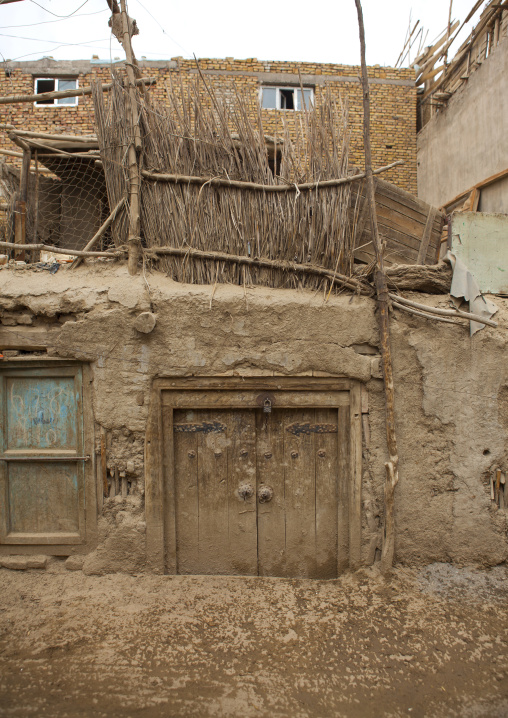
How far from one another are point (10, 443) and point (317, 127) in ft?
12.7

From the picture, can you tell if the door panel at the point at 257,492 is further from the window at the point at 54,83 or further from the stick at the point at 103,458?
the window at the point at 54,83

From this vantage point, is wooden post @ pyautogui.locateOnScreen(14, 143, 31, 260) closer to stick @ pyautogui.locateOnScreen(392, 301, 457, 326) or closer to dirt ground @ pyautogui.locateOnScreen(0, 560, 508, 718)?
dirt ground @ pyautogui.locateOnScreen(0, 560, 508, 718)

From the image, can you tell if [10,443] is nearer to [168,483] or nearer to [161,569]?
[168,483]

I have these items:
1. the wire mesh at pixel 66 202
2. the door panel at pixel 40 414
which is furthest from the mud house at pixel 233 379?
the wire mesh at pixel 66 202

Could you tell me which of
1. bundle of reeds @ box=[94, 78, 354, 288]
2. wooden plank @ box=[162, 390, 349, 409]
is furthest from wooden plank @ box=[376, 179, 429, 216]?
wooden plank @ box=[162, 390, 349, 409]

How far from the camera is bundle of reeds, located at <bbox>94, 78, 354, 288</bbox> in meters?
3.98

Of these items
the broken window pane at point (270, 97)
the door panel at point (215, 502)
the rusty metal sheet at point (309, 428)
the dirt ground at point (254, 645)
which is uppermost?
the broken window pane at point (270, 97)

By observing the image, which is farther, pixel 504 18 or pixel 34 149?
pixel 504 18

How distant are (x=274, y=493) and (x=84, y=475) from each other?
1641 mm

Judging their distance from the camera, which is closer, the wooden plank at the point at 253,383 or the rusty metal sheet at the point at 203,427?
the wooden plank at the point at 253,383

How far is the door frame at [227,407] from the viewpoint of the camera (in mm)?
3787

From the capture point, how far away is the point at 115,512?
3.79 m

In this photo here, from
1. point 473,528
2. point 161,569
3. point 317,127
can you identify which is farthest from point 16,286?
point 473,528

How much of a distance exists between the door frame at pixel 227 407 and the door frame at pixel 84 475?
47cm
